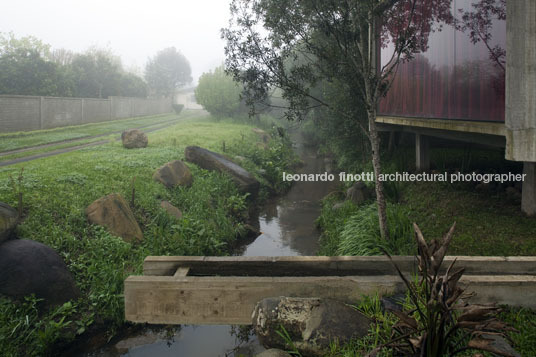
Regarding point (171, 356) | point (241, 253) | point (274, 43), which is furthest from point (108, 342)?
point (274, 43)

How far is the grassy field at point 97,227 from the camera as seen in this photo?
5172 mm

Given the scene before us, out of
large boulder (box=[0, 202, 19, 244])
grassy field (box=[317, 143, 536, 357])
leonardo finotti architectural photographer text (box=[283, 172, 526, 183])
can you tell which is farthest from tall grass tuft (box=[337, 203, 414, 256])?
large boulder (box=[0, 202, 19, 244])

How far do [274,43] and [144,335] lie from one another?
5.02 m

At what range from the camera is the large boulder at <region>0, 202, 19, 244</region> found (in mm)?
5820

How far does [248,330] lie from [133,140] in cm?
1034

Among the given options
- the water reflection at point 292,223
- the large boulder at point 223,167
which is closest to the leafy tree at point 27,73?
the large boulder at point 223,167

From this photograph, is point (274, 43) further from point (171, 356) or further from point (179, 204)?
point (171, 356)

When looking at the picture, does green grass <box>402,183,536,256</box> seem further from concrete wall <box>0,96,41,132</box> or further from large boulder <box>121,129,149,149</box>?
concrete wall <box>0,96,41,132</box>

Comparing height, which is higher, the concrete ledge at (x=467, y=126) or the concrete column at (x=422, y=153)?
the concrete ledge at (x=467, y=126)

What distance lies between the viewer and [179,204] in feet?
30.8

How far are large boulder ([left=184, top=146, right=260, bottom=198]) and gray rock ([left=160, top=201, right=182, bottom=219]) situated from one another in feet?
9.86

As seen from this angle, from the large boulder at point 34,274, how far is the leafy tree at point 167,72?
178ft

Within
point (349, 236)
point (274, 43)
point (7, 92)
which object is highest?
point (7, 92)

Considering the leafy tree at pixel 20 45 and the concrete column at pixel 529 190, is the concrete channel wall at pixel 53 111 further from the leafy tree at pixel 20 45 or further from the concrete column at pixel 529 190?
the concrete column at pixel 529 190
